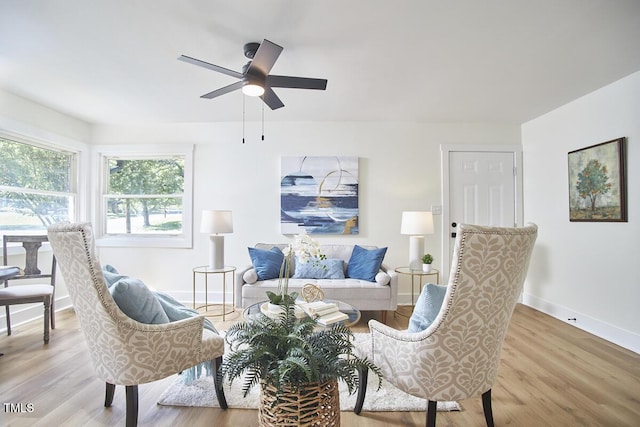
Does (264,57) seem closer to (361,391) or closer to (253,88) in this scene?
(253,88)

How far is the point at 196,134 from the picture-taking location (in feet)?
13.1

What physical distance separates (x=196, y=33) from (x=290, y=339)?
2047mm

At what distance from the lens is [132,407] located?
1.45 m

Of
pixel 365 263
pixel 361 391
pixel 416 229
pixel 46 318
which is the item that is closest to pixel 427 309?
pixel 361 391

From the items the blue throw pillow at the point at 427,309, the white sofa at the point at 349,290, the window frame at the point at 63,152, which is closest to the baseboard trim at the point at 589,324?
the white sofa at the point at 349,290

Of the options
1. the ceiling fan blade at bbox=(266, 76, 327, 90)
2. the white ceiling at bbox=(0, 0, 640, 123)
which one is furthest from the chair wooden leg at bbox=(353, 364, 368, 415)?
the white ceiling at bbox=(0, 0, 640, 123)

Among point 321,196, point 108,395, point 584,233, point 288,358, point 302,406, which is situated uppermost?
point 321,196

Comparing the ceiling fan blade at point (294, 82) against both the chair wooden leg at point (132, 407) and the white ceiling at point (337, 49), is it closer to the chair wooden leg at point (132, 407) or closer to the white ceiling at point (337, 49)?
the white ceiling at point (337, 49)

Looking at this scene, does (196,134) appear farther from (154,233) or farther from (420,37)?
(420,37)

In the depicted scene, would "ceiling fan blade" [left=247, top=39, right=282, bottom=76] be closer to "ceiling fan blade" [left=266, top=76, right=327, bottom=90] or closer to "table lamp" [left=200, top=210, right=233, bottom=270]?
"ceiling fan blade" [left=266, top=76, right=327, bottom=90]

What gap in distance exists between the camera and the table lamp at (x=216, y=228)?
3.27 meters

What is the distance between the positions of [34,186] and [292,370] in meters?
3.95

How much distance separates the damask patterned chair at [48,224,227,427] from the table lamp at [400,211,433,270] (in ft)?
8.29

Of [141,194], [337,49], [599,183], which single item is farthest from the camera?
[141,194]
